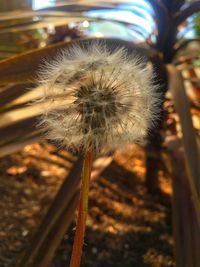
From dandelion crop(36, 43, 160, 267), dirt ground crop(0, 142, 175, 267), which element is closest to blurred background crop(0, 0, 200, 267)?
dirt ground crop(0, 142, 175, 267)

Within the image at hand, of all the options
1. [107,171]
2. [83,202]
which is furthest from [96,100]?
[107,171]

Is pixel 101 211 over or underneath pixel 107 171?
underneath

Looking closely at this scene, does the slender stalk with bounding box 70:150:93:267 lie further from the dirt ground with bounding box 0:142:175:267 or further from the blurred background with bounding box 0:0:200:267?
the dirt ground with bounding box 0:142:175:267

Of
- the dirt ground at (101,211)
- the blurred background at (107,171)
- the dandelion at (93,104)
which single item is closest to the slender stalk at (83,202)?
the dandelion at (93,104)

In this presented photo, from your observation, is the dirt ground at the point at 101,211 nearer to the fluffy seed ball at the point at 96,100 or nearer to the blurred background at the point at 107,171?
the blurred background at the point at 107,171

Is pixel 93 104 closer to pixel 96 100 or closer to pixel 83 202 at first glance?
pixel 96 100

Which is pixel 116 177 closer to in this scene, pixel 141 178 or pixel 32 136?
pixel 141 178
